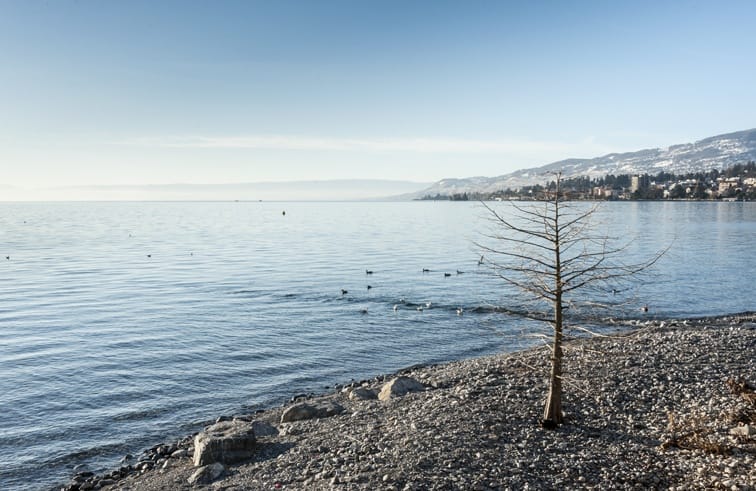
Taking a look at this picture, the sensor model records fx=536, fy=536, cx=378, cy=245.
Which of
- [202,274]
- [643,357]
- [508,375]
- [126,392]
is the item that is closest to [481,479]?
[508,375]

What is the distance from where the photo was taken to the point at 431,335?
109 feet

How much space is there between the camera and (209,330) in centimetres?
3412

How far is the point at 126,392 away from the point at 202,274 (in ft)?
123

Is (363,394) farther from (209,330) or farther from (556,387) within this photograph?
(209,330)

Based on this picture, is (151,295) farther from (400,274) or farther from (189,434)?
(189,434)

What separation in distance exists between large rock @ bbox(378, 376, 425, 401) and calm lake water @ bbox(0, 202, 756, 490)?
4.72m

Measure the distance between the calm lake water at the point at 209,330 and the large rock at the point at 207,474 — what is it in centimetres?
486

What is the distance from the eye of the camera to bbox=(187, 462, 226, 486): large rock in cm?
1420

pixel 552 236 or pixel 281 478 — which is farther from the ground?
pixel 552 236

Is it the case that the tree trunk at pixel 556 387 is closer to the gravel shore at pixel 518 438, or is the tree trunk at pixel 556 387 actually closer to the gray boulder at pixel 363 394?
the gravel shore at pixel 518 438

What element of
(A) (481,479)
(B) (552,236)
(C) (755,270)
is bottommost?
(C) (755,270)

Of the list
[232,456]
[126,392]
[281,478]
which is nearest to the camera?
[281,478]

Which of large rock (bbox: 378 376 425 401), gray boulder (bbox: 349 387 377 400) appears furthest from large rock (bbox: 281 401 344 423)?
large rock (bbox: 378 376 425 401)

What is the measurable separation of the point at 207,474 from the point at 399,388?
815 cm
